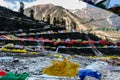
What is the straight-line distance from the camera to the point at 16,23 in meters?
33.8

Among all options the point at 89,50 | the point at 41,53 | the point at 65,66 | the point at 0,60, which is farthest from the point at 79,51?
the point at 65,66

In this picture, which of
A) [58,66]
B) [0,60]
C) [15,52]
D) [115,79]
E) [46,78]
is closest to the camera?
[58,66]

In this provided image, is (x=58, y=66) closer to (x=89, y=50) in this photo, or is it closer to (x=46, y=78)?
(x=46, y=78)

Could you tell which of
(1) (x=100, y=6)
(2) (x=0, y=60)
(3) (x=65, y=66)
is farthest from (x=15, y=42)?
(1) (x=100, y=6)

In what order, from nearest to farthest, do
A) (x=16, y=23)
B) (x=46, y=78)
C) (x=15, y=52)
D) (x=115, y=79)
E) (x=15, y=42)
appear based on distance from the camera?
(x=46, y=78)
(x=115, y=79)
(x=15, y=52)
(x=15, y=42)
(x=16, y=23)

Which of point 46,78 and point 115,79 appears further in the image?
point 115,79

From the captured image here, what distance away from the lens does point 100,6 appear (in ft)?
31.5

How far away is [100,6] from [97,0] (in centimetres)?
19

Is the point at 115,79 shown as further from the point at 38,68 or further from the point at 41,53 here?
the point at 41,53

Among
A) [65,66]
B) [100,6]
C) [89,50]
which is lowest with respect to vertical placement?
[89,50]

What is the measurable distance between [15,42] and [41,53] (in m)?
3.40

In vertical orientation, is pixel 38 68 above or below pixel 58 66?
below

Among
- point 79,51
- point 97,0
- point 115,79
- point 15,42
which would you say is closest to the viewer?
point 97,0

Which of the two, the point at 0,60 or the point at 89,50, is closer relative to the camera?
the point at 0,60
